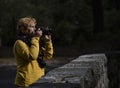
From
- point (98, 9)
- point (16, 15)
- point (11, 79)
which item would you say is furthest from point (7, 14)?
point (11, 79)

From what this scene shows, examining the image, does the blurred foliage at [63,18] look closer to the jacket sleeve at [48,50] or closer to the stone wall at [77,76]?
the stone wall at [77,76]

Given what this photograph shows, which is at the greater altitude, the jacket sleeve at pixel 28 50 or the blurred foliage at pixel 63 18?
the jacket sleeve at pixel 28 50

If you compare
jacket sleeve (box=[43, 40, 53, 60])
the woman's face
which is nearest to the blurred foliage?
jacket sleeve (box=[43, 40, 53, 60])

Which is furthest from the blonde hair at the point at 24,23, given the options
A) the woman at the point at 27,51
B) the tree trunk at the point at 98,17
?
the tree trunk at the point at 98,17

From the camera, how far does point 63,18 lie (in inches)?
1496

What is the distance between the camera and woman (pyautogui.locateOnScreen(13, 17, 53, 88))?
237 inches

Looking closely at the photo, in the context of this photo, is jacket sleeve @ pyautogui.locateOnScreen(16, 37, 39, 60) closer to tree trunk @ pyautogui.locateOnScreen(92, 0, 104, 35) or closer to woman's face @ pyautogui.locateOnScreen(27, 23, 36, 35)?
woman's face @ pyautogui.locateOnScreen(27, 23, 36, 35)

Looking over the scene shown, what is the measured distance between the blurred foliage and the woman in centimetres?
2045

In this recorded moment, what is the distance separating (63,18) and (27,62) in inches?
1259

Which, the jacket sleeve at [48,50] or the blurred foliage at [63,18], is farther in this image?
the blurred foliage at [63,18]

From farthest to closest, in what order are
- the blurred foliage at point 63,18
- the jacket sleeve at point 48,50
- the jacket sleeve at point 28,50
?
the blurred foliage at point 63,18
the jacket sleeve at point 48,50
the jacket sleeve at point 28,50

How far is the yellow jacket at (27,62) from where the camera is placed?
6.00m

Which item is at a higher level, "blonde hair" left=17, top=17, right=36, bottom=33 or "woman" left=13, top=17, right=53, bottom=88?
"blonde hair" left=17, top=17, right=36, bottom=33

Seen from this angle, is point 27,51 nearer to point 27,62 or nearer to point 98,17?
point 27,62
